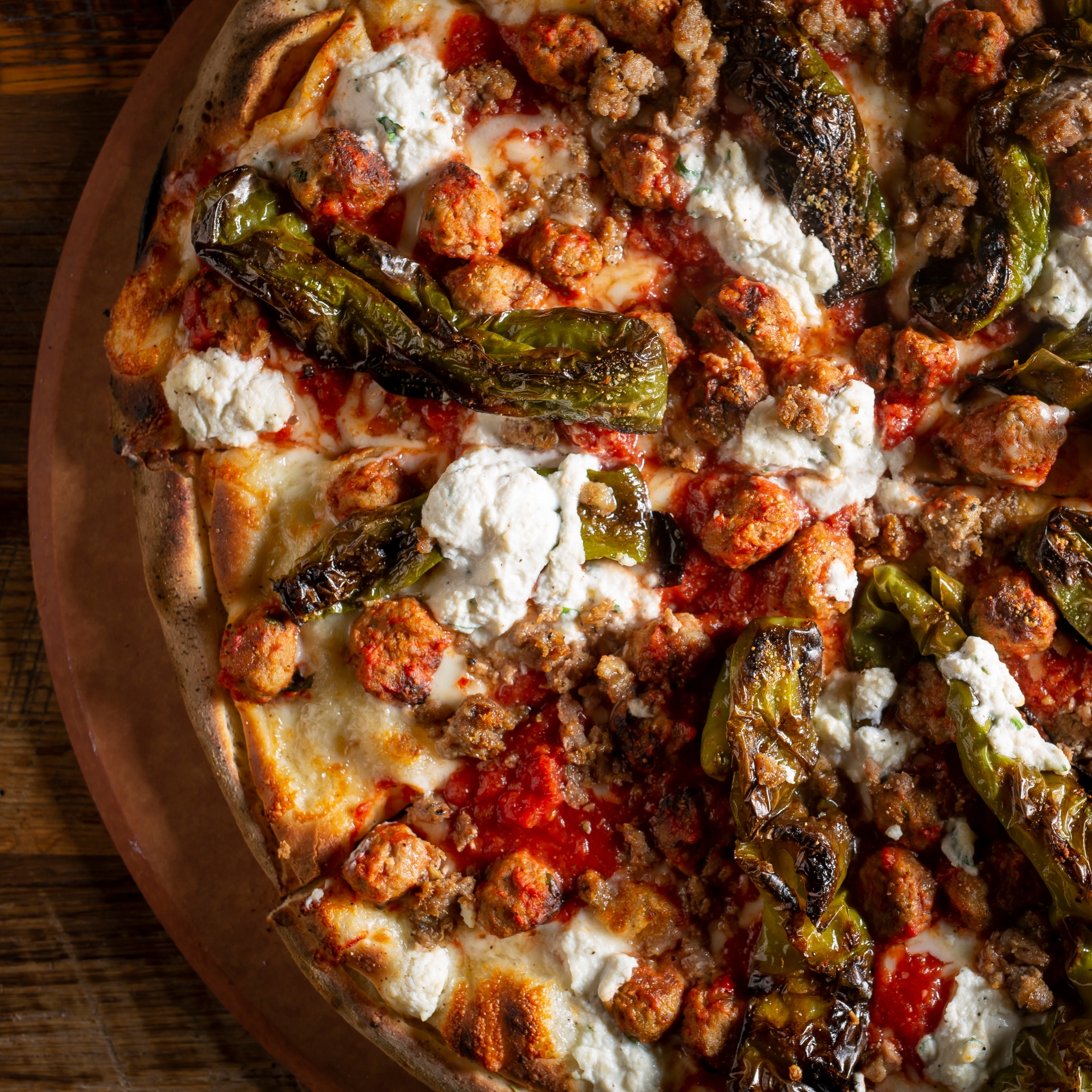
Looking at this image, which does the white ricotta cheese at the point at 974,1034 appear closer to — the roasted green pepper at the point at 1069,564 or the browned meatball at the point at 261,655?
the roasted green pepper at the point at 1069,564

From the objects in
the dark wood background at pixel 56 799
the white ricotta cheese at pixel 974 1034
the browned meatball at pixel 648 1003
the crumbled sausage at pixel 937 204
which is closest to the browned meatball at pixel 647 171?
the crumbled sausage at pixel 937 204

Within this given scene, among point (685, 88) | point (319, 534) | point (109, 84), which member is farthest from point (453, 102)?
point (109, 84)

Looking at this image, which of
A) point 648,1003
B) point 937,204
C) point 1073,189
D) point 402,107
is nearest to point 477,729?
point 648,1003

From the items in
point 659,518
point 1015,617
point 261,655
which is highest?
point 659,518

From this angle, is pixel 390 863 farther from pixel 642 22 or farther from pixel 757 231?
pixel 642 22

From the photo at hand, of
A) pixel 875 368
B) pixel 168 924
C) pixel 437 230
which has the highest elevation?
Result: pixel 437 230

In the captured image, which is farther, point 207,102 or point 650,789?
point 207,102

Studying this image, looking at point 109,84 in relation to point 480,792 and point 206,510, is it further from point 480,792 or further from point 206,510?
point 480,792

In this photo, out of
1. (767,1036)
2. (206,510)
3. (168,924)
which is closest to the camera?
(767,1036)
